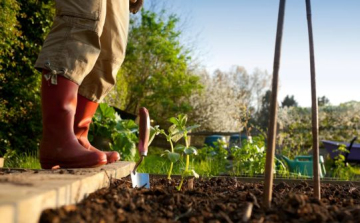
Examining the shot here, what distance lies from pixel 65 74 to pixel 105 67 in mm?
433

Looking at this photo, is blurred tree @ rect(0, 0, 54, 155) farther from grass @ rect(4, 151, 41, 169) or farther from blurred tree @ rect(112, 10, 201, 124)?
blurred tree @ rect(112, 10, 201, 124)

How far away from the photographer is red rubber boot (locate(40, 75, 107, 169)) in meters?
1.58

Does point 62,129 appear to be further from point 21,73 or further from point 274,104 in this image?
point 21,73

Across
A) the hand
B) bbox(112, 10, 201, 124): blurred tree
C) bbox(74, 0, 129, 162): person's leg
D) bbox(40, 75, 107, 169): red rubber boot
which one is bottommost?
bbox(40, 75, 107, 169): red rubber boot

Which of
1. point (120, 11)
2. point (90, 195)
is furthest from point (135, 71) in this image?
point (90, 195)

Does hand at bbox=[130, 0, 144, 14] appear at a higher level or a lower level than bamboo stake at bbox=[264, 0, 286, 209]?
higher

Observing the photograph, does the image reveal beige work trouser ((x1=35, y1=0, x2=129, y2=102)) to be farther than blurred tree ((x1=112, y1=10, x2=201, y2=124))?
No

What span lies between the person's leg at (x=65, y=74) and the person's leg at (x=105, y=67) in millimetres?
277

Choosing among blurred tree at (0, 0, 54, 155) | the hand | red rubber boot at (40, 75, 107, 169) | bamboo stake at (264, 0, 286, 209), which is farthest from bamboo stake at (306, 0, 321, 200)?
blurred tree at (0, 0, 54, 155)

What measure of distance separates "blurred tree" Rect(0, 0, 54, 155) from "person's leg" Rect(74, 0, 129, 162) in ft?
7.70

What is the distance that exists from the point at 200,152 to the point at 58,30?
282 cm

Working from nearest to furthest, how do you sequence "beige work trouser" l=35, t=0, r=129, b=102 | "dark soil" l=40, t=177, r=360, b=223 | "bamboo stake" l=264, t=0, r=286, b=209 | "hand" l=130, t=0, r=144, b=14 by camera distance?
1. "dark soil" l=40, t=177, r=360, b=223
2. "bamboo stake" l=264, t=0, r=286, b=209
3. "beige work trouser" l=35, t=0, r=129, b=102
4. "hand" l=130, t=0, r=144, b=14

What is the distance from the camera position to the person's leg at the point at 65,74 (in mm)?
1571

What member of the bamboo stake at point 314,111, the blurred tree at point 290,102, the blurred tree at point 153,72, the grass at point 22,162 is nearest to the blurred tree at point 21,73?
the grass at point 22,162
